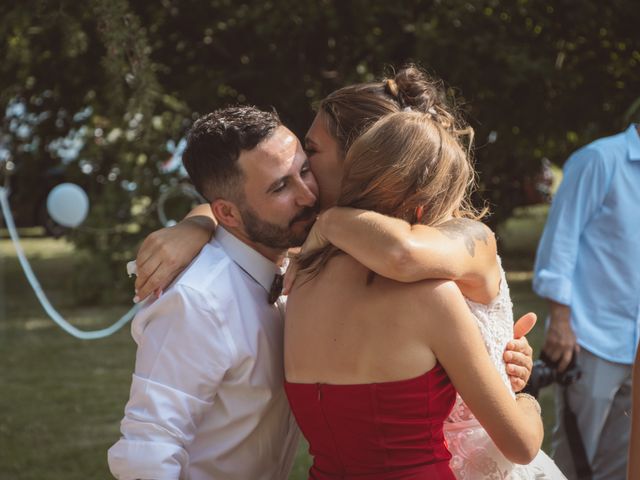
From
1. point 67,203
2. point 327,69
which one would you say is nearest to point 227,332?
point 67,203

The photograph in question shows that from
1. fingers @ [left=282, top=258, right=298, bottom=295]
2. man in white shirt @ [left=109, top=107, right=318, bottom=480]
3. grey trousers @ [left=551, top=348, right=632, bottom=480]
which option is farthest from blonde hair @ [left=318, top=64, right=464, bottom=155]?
grey trousers @ [left=551, top=348, right=632, bottom=480]

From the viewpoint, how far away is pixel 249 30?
848cm

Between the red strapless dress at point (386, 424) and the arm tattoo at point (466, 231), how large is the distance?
0.98 feet

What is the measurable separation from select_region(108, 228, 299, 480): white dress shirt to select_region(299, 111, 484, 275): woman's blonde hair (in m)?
0.28

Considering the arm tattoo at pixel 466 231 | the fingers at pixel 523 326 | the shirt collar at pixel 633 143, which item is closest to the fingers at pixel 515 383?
the fingers at pixel 523 326

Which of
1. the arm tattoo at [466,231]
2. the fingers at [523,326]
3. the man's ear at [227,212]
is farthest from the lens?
the man's ear at [227,212]

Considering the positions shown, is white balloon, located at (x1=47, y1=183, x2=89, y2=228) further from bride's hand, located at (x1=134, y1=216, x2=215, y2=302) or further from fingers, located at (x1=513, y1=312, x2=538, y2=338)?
fingers, located at (x1=513, y1=312, x2=538, y2=338)

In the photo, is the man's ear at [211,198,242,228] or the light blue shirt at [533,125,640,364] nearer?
the man's ear at [211,198,242,228]

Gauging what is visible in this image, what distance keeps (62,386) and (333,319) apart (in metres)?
5.20

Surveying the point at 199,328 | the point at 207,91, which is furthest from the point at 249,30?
the point at 199,328

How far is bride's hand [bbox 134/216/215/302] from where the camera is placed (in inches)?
95.0

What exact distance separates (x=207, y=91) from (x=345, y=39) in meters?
1.42

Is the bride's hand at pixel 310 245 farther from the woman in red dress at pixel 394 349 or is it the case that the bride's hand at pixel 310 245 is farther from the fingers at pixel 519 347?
the fingers at pixel 519 347

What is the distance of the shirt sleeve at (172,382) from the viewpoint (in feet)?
7.20
